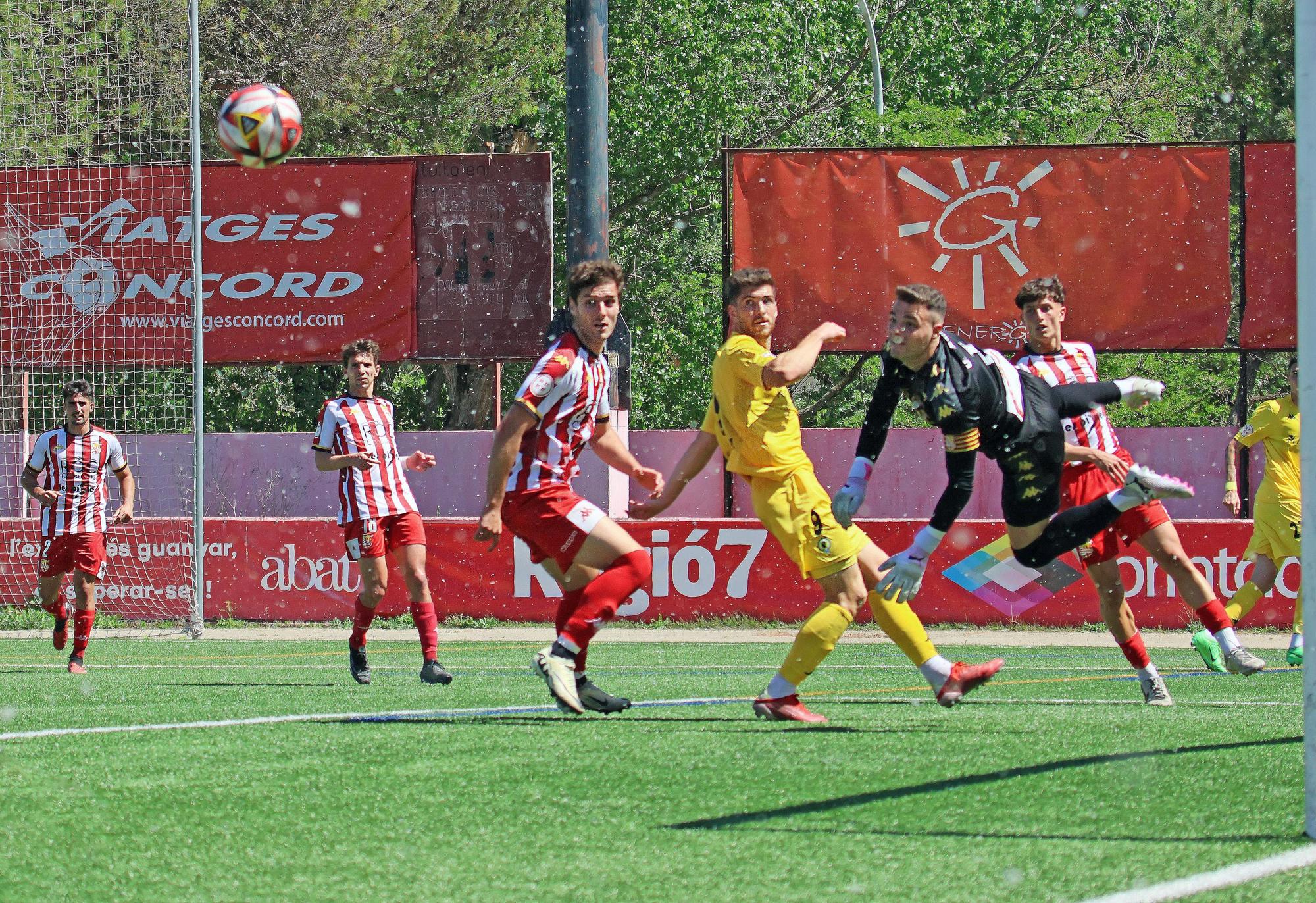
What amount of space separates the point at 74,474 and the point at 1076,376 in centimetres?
767

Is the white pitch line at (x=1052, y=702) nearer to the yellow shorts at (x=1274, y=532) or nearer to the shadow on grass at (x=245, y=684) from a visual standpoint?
the shadow on grass at (x=245, y=684)

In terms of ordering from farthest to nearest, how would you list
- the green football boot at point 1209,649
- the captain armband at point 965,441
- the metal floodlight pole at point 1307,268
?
the green football boot at point 1209,649 < the captain armband at point 965,441 < the metal floodlight pole at point 1307,268

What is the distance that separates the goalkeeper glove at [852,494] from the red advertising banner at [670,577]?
994 cm

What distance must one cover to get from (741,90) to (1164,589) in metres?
19.7

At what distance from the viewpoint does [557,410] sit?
7.31 m

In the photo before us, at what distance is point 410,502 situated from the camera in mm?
10422

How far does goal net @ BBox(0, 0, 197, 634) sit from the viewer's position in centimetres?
1873

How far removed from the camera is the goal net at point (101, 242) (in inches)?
738

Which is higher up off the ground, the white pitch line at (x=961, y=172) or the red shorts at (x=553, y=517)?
the white pitch line at (x=961, y=172)

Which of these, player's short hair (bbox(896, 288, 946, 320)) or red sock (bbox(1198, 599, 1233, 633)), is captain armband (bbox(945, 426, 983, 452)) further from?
red sock (bbox(1198, 599, 1233, 633))

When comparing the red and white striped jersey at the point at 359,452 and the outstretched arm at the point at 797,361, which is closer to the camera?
the outstretched arm at the point at 797,361

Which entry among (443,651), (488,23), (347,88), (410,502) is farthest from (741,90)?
(410,502)

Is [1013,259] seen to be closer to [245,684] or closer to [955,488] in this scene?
[245,684]

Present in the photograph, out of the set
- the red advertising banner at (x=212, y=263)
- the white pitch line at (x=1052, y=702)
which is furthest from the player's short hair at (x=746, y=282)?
the red advertising banner at (x=212, y=263)
